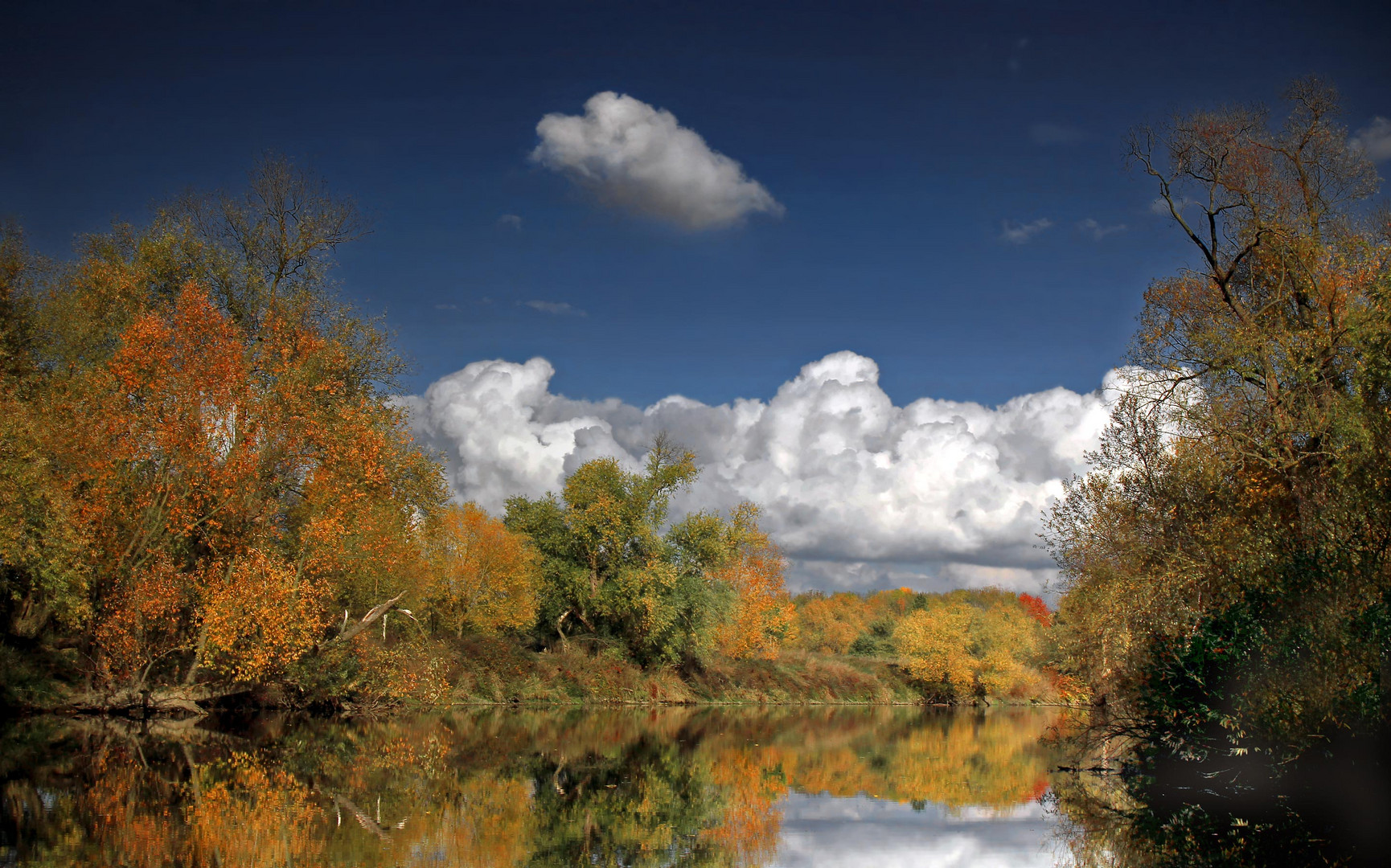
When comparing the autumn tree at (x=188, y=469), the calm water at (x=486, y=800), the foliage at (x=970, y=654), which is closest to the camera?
the calm water at (x=486, y=800)

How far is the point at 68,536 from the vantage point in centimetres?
2220

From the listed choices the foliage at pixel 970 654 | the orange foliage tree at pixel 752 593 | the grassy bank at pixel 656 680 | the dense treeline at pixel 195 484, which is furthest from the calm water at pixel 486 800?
the foliage at pixel 970 654

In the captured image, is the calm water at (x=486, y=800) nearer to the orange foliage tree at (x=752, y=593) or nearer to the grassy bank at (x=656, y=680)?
the grassy bank at (x=656, y=680)

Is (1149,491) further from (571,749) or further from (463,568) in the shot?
(463,568)

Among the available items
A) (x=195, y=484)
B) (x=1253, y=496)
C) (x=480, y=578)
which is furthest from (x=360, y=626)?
(x=1253, y=496)

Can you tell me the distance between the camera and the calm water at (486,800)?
10.7m

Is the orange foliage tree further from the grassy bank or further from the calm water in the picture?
the calm water

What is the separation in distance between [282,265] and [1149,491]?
2693cm

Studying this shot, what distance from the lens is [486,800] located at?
580 inches

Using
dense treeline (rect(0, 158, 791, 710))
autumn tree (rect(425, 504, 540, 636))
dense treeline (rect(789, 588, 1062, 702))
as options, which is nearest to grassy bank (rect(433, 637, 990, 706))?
autumn tree (rect(425, 504, 540, 636))

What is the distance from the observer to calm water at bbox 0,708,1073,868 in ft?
35.1

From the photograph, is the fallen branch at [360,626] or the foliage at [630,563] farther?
the foliage at [630,563]

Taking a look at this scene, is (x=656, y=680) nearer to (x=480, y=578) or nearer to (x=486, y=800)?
(x=480, y=578)

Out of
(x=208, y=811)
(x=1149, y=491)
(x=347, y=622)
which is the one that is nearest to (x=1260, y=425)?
(x=1149, y=491)
